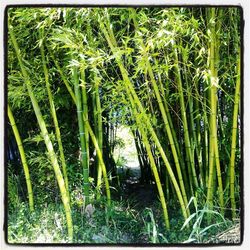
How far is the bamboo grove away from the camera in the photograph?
8.47 feet

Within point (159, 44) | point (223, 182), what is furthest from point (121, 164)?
point (159, 44)

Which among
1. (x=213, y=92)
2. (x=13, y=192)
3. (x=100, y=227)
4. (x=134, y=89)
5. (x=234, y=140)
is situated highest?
(x=134, y=89)

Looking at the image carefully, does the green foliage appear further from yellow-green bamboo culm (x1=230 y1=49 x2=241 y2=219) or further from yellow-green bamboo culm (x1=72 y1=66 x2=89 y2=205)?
yellow-green bamboo culm (x1=230 y1=49 x2=241 y2=219)

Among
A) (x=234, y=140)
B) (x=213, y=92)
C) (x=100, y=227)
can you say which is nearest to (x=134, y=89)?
(x=213, y=92)

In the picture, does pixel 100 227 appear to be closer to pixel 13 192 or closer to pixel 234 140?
pixel 13 192

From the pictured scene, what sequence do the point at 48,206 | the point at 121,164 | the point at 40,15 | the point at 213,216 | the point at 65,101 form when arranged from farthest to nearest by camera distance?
the point at 121,164 < the point at 65,101 < the point at 48,206 < the point at 213,216 < the point at 40,15

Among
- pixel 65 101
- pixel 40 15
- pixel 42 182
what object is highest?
pixel 40 15

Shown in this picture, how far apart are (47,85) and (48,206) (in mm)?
841

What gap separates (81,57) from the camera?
8.42ft

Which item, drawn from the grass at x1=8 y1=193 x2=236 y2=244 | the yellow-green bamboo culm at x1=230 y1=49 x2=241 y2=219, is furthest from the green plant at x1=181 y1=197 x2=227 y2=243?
the yellow-green bamboo culm at x1=230 y1=49 x2=241 y2=219

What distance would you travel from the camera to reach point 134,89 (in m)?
3.05
